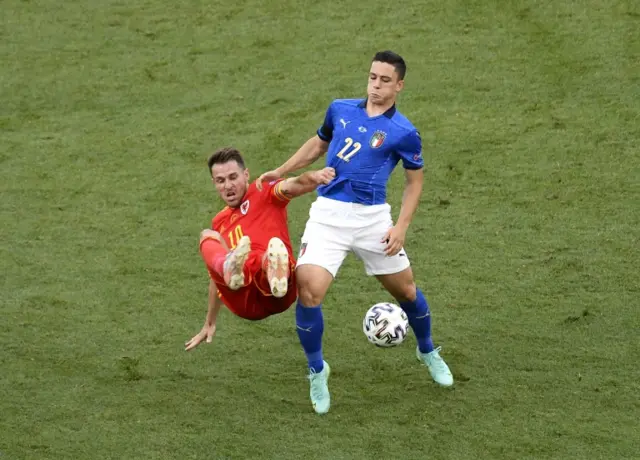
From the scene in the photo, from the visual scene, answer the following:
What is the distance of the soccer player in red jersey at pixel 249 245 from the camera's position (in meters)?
6.27

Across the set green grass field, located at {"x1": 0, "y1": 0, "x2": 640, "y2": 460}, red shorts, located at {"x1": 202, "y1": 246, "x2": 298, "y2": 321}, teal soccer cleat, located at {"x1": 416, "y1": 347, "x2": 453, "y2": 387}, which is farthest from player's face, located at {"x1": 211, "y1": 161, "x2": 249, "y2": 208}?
teal soccer cleat, located at {"x1": 416, "y1": 347, "x2": 453, "y2": 387}

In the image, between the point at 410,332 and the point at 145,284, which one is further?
the point at 145,284

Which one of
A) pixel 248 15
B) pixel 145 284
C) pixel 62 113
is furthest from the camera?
pixel 248 15

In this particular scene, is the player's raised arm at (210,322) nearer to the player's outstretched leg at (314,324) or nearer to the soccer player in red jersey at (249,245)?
the soccer player in red jersey at (249,245)

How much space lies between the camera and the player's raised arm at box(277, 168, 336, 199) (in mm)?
6340

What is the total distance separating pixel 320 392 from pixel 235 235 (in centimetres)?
107

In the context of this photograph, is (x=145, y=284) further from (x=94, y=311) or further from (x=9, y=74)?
(x=9, y=74)

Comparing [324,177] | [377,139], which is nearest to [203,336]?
[324,177]

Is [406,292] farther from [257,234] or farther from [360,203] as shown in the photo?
[257,234]

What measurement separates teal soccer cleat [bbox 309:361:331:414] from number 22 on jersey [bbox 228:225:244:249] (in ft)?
2.96

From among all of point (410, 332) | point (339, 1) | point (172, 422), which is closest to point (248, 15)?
point (339, 1)

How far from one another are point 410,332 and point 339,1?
21.3ft

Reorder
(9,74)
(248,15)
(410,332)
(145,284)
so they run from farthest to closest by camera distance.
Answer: (248,15), (9,74), (145,284), (410,332)

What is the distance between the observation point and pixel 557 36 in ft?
40.1
